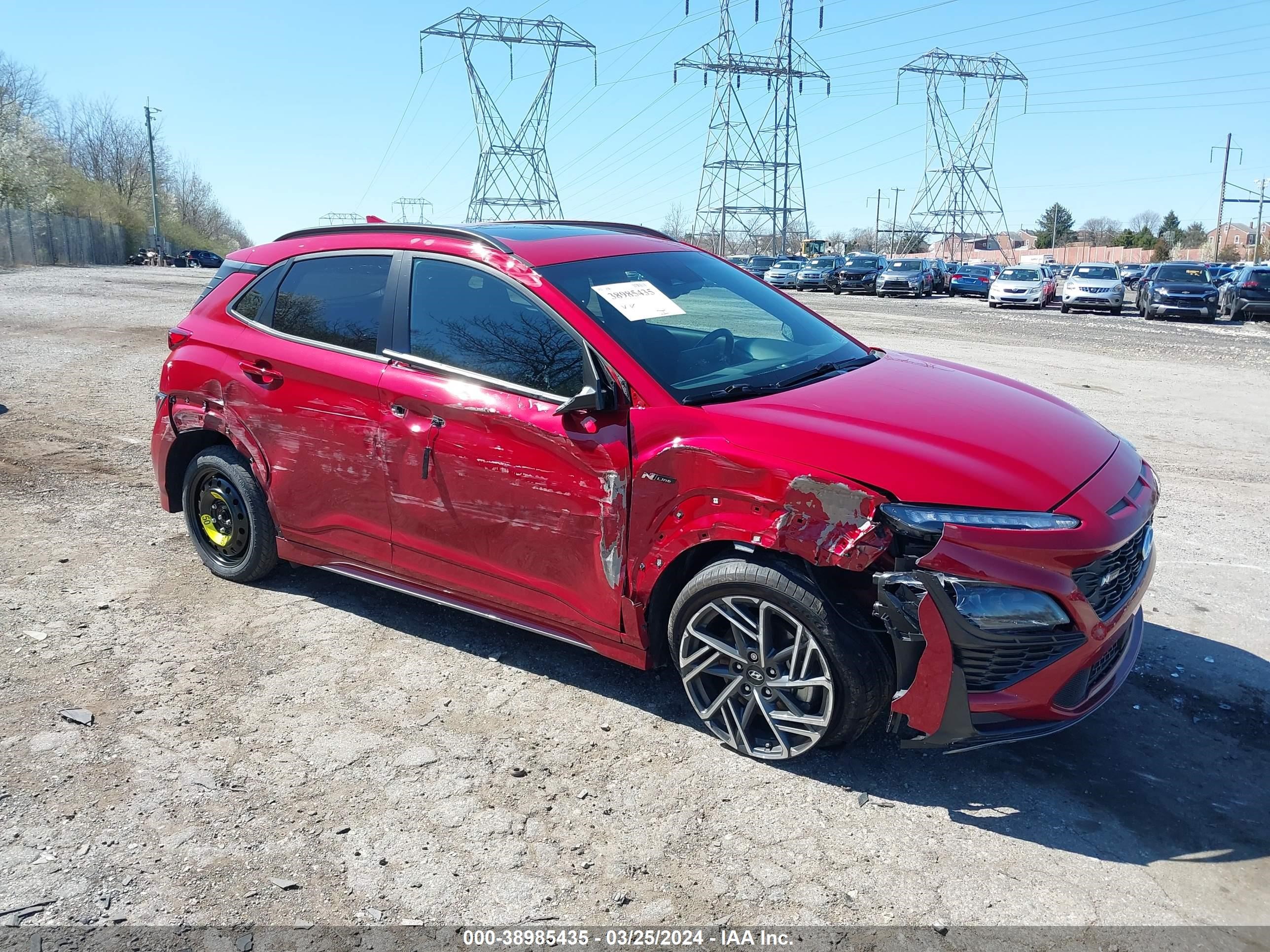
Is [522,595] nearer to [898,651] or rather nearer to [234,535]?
[898,651]

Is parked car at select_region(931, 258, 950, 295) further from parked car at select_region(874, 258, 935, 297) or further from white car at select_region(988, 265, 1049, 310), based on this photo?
white car at select_region(988, 265, 1049, 310)

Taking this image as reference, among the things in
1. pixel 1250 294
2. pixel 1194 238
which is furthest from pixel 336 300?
pixel 1194 238

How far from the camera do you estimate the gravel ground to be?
2.83 meters

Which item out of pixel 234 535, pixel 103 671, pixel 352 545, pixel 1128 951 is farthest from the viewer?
pixel 234 535

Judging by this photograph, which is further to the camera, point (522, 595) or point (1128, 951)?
point (522, 595)

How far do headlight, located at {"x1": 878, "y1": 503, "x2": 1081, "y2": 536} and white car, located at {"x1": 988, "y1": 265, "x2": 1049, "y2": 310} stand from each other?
103 ft

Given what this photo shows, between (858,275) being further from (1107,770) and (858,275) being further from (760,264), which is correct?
(1107,770)

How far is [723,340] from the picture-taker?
408cm

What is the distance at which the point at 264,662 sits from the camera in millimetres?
4328

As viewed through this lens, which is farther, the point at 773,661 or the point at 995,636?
the point at 773,661

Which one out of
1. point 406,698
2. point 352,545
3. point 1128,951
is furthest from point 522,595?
point 1128,951

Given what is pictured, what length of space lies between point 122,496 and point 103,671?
2.96 m

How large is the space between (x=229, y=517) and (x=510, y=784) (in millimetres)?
2628

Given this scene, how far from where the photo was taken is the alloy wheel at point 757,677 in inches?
130
